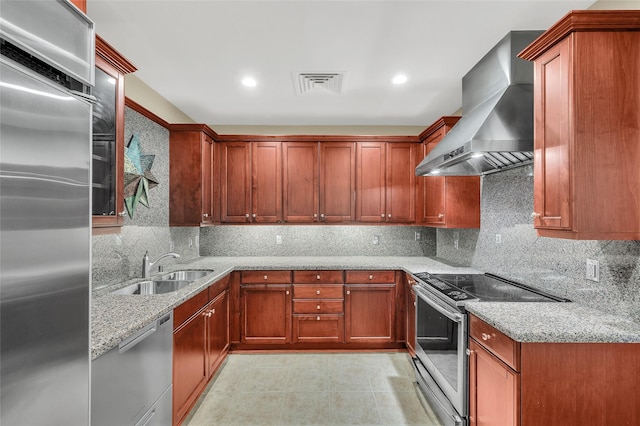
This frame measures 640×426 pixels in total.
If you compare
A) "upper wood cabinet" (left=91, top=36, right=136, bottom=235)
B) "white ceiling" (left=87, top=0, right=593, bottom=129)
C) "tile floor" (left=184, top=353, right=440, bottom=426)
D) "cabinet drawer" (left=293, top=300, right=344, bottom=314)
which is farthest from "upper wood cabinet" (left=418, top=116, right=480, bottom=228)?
"upper wood cabinet" (left=91, top=36, right=136, bottom=235)

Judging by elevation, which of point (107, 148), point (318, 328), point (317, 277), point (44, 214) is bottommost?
point (318, 328)

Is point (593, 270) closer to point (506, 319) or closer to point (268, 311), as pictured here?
point (506, 319)

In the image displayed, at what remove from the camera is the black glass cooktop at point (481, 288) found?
6.66 ft

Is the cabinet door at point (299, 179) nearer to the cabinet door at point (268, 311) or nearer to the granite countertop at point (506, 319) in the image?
the cabinet door at point (268, 311)

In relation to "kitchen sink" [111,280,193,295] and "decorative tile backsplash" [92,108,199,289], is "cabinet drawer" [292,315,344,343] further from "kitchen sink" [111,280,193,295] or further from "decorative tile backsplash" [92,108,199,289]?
"decorative tile backsplash" [92,108,199,289]

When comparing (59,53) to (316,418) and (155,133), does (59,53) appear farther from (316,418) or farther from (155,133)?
(316,418)

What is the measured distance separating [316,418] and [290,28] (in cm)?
280

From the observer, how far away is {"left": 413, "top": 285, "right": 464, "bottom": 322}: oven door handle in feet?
6.43

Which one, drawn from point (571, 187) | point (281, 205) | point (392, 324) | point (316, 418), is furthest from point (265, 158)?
point (571, 187)

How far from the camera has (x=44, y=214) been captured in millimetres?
780

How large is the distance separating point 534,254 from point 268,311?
2.55 m

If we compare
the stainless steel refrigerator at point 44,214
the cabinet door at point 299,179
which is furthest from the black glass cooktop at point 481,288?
the stainless steel refrigerator at point 44,214

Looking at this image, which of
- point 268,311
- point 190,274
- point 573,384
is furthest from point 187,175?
point 573,384

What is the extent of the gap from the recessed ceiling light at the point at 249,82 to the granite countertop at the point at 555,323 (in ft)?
8.26
